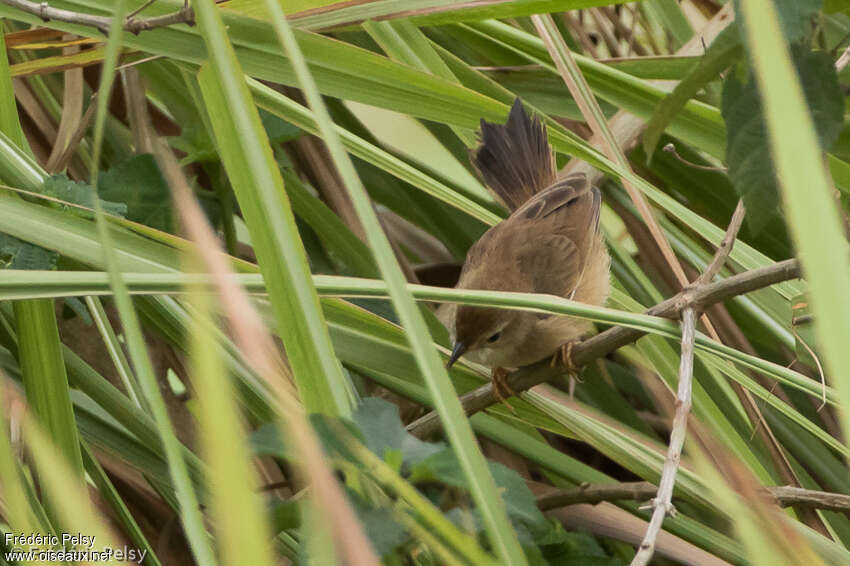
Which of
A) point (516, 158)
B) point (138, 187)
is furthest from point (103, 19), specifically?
point (516, 158)

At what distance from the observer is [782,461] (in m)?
1.53

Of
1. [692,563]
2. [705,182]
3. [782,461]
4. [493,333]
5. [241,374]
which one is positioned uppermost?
[705,182]

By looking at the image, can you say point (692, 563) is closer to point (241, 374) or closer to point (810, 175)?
point (241, 374)

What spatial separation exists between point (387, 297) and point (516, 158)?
3.62 feet

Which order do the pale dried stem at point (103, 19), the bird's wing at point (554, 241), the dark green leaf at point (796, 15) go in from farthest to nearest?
the bird's wing at point (554, 241) → the pale dried stem at point (103, 19) → the dark green leaf at point (796, 15)

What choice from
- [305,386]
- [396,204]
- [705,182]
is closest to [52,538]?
[305,386]

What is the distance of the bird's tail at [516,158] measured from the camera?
1911mm

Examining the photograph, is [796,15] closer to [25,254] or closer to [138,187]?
[25,254]

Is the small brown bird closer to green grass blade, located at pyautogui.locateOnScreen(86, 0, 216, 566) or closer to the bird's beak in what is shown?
the bird's beak

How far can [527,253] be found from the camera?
2.24m

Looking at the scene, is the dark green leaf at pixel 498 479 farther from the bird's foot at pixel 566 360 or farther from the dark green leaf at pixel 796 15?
the bird's foot at pixel 566 360

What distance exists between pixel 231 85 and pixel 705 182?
134 cm

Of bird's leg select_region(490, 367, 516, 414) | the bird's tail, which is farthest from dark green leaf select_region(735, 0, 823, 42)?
the bird's tail

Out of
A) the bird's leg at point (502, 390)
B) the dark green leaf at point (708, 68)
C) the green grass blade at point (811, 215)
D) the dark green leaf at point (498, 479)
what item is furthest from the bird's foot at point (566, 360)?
the green grass blade at point (811, 215)
